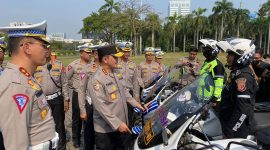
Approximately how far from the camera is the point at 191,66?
5750 millimetres

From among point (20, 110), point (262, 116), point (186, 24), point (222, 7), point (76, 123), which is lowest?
point (76, 123)

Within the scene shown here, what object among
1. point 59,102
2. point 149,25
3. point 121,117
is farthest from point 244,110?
point 149,25

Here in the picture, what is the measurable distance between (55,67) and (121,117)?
235 cm

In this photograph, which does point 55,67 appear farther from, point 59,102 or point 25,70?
point 25,70

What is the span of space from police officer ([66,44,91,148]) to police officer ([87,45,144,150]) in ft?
7.83

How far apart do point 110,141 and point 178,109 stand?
151 centimetres

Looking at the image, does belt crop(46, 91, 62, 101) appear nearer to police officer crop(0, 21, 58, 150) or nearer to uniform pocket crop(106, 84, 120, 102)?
uniform pocket crop(106, 84, 120, 102)

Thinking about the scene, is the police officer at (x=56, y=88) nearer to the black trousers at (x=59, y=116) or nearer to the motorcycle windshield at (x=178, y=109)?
the black trousers at (x=59, y=116)

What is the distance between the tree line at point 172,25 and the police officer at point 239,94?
1570 inches

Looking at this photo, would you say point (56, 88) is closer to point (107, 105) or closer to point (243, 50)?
point (107, 105)

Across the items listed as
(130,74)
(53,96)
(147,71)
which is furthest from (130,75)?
(53,96)

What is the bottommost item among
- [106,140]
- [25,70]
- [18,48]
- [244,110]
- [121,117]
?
[106,140]

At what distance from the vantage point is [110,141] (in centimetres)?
394

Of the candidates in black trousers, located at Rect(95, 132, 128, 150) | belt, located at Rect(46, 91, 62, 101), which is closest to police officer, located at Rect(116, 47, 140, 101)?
belt, located at Rect(46, 91, 62, 101)
